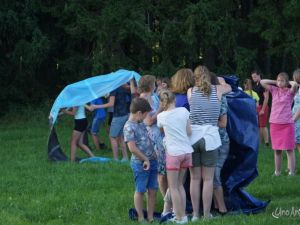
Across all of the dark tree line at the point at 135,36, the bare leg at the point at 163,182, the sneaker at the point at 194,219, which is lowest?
the sneaker at the point at 194,219

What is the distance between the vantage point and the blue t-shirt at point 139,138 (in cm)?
781

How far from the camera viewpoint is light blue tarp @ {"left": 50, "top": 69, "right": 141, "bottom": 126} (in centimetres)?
1349

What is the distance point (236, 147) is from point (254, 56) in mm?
17329

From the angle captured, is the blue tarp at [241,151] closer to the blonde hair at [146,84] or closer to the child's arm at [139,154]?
the blonde hair at [146,84]

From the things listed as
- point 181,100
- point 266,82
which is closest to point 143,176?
point 181,100

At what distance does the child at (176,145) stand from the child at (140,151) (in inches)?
9.3

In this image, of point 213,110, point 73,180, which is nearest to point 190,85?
point 213,110

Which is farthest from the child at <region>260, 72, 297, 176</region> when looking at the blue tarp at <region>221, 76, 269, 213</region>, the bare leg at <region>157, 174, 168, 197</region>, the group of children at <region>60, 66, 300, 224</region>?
the bare leg at <region>157, 174, 168, 197</region>

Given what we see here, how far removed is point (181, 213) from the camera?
25.5 feet

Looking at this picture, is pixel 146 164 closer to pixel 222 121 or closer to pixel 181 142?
pixel 181 142

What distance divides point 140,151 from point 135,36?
18.1 m

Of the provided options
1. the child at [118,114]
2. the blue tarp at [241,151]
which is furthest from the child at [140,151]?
the child at [118,114]

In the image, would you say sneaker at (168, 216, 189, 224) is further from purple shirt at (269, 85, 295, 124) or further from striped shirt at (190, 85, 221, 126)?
purple shirt at (269, 85, 295, 124)

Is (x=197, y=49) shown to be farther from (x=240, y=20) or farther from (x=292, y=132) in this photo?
(x=292, y=132)
